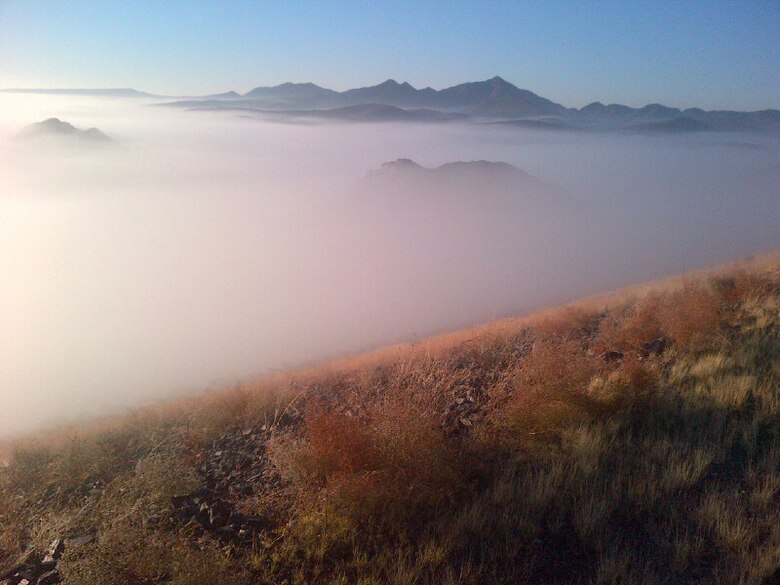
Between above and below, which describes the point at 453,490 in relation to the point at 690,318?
below

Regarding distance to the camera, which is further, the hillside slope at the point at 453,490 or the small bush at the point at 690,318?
the small bush at the point at 690,318

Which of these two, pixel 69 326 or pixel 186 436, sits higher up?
pixel 186 436

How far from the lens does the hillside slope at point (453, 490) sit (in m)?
4.07

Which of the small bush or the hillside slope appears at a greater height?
the small bush

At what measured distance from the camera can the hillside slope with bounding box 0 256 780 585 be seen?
407cm

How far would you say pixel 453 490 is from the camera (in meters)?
5.02

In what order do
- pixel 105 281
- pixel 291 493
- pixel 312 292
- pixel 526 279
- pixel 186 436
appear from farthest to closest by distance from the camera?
pixel 105 281 → pixel 312 292 → pixel 526 279 → pixel 186 436 → pixel 291 493

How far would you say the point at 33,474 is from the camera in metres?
6.86

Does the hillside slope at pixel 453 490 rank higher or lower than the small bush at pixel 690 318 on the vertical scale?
lower

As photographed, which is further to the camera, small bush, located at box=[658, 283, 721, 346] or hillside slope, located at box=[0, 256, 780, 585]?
small bush, located at box=[658, 283, 721, 346]

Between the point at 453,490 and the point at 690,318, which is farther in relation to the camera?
the point at 690,318

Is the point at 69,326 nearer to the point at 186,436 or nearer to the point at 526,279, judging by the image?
the point at 526,279

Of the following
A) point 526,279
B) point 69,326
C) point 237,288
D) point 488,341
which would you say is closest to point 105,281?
A: point 237,288

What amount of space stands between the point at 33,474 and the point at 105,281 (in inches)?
4909
